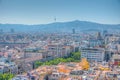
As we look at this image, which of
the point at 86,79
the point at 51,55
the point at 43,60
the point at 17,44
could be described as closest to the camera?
the point at 86,79

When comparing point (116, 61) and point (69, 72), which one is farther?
point (116, 61)

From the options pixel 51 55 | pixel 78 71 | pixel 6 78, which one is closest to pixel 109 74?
pixel 78 71

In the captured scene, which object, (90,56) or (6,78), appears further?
(90,56)

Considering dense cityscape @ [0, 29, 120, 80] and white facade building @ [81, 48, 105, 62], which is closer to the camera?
dense cityscape @ [0, 29, 120, 80]

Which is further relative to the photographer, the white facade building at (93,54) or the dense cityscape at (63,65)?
the white facade building at (93,54)

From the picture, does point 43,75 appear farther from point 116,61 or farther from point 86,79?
point 116,61

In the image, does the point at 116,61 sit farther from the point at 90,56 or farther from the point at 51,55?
the point at 51,55

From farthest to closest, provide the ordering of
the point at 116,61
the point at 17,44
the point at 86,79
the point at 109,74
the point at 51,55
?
1. the point at 17,44
2. the point at 51,55
3. the point at 116,61
4. the point at 109,74
5. the point at 86,79

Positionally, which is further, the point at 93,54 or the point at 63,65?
the point at 93,54

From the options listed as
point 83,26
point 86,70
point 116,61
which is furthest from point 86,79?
point 83,26
